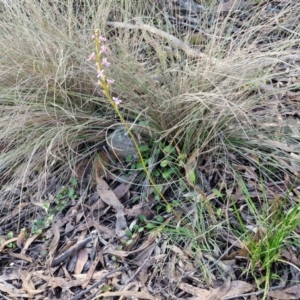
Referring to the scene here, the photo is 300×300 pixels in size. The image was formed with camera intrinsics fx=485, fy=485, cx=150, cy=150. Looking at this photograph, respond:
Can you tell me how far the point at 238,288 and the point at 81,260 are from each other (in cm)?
62

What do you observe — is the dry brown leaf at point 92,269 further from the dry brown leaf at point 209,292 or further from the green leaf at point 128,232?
the dry brown leaf at point 209,292

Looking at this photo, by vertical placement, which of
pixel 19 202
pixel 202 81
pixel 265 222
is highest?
pixel 202 81

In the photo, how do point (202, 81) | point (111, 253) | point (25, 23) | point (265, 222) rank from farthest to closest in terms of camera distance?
point (25, 23) < point (202, 81) < point (111, 253) < point (265, 222)

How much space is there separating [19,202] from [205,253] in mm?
905

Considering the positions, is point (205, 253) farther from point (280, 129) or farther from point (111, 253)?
point (280, 129)

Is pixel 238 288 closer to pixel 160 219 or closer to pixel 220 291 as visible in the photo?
pixel 220 291

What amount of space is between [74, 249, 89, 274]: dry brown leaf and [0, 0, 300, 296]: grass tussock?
342 millimetres

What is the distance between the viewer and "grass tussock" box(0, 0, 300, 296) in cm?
202

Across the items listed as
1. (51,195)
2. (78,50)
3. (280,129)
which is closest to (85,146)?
(51,195)

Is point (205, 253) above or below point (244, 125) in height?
below

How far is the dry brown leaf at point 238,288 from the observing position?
1.68 meters

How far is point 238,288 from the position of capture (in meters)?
1.70

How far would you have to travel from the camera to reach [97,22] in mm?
2412

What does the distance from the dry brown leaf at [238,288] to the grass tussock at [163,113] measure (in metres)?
A: 0.21
